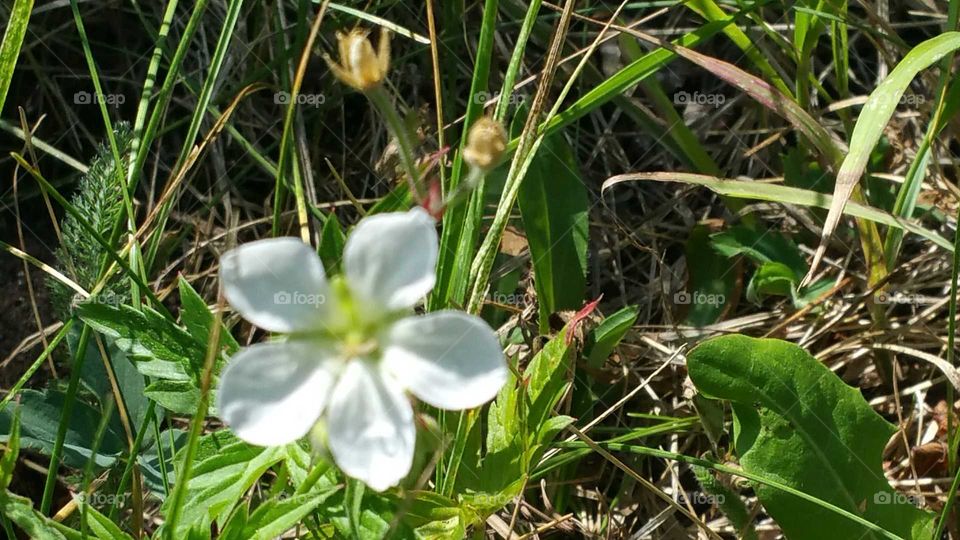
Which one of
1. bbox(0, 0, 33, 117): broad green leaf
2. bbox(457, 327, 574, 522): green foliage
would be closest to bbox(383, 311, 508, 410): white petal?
bbox(457, 327, 574, 522): green foliage

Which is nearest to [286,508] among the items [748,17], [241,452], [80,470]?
[241,452]

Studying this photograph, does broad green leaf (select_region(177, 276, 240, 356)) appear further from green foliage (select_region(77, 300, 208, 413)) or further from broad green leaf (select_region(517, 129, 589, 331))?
broad green leaf (select_region(517, 129, 589, 331))

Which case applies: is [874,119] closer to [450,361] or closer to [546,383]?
[546,383]

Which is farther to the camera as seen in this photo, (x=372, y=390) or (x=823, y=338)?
(x=823, y=338)

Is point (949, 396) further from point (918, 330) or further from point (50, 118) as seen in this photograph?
point (50, 118)

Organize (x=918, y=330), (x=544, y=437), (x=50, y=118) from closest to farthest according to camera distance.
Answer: (x=544, y=437), (x=918, y=330), (x=50, y=118)

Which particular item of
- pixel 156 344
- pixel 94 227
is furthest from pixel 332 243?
pixel 94 227

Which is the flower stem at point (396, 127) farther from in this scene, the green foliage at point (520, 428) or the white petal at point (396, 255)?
the green foliage at point (520, 428)
